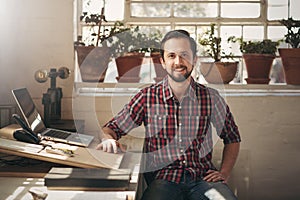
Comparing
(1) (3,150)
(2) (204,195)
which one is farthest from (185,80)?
(1) (3,150)

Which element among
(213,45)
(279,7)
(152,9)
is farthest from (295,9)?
(152,9)

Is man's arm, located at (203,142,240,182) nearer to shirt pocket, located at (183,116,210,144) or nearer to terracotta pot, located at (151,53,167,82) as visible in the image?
shirt pocket, located at (183,116,210,144)

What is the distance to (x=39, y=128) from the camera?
7.89ft

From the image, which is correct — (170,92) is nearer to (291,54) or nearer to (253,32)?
(291,54)

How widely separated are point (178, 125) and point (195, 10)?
1.24 meters

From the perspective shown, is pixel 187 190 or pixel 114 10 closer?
pixel 187 190

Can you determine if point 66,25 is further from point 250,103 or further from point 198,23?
point 250,103

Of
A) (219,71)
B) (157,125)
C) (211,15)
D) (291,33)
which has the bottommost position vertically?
(157,125)

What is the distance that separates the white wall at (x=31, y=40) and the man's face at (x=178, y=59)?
0.76m

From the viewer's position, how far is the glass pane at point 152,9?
3.33 metres

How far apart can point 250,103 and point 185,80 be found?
2.85 feet

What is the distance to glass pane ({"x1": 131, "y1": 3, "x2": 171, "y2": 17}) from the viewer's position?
3330 millimetres

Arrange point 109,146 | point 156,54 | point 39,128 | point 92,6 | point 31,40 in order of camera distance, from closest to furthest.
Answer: point 109,146
point 39,128
point 31,40
point 156,54
point 92,6

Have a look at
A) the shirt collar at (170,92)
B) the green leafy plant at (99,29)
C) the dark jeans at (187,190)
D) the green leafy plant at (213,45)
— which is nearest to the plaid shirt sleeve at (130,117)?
the shirt collar at (170,92)
